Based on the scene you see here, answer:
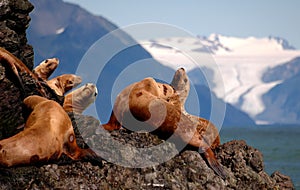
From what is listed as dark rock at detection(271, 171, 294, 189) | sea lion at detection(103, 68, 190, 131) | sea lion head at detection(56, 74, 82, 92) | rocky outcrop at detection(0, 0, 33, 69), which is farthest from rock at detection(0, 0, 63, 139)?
dark rock at detection(271, 171, 294, 189)

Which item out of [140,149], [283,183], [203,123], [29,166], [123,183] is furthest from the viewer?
[283,183]

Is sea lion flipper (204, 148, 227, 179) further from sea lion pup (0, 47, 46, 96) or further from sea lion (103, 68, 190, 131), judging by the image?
sea lion pup (0, 47, 46, 96)

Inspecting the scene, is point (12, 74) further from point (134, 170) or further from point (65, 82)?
point (65, 82)

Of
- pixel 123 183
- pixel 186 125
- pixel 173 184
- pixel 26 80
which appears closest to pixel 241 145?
pixel 186 125

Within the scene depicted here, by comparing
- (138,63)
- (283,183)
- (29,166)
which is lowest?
(283,183)

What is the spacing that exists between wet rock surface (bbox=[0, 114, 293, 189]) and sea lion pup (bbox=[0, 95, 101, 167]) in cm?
13

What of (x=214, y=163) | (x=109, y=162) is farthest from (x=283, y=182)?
(x=109, y=162)

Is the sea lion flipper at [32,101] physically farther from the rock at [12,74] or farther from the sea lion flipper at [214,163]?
the sea lion flipper at [214,163]

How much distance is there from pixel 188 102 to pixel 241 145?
151 cm

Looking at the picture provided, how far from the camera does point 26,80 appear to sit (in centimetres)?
882

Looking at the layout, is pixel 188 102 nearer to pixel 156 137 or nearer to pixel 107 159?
pixel 156 137

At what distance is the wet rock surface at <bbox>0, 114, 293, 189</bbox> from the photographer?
7465mm

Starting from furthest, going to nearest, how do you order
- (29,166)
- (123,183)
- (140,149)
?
(140,149), (123,183), (29,166)

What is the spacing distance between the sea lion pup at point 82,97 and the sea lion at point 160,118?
259 centimetres
